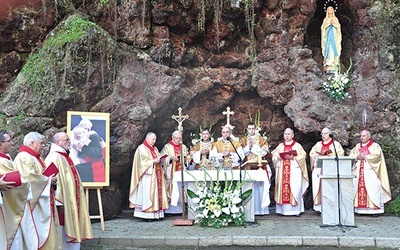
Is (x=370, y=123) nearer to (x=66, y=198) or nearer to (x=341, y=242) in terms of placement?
(x=341, y=242)

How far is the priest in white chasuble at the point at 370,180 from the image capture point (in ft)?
35.7

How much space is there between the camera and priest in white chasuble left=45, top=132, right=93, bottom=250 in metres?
7.02

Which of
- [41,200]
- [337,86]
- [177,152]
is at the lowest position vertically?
[41,200]

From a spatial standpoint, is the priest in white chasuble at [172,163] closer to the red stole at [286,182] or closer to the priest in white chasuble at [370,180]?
the red stole at [286,182]

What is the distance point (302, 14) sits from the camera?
13078mm

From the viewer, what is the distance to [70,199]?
7176 millimetres

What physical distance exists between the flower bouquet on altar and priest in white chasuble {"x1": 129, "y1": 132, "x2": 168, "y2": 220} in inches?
51.1

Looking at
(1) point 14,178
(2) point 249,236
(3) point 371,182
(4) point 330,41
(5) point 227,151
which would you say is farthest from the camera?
(4) point 330,41

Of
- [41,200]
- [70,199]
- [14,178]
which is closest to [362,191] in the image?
[70,199]

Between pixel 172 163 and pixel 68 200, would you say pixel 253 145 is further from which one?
pixel 68 200

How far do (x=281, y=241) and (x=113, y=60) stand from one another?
578cm

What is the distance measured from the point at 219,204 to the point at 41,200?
3973 mm

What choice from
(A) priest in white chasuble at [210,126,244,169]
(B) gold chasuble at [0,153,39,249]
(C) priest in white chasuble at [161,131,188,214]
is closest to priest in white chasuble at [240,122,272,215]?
(A) priest in white chasuble at [210,126,244,169]

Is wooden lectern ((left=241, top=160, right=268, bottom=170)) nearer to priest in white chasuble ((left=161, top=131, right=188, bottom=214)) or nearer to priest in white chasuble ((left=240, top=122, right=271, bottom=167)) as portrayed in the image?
priest in white chasuble ((left=240, top=122, right=271, bottom=167))
